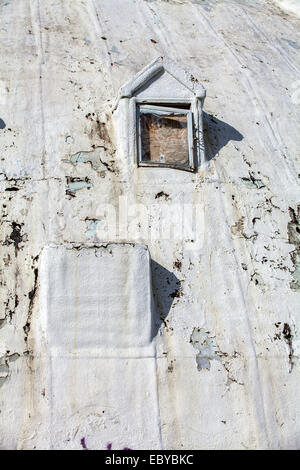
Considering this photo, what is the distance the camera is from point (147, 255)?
10.9 ft

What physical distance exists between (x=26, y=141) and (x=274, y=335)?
2108 millimetres

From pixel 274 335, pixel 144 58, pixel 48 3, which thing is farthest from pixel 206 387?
pixel 48 3

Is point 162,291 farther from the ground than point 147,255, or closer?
closer

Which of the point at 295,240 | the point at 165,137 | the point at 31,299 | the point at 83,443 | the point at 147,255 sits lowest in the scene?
the point at 83,443

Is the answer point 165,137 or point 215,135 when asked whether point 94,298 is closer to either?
point 165,137

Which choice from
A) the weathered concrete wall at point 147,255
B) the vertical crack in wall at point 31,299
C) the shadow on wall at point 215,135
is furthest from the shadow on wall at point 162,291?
the shadow on wall at point 215,135

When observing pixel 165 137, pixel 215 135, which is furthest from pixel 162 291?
pixel 215 135

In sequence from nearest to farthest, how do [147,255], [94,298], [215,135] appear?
[94,298]
[147,255]
[215,135]

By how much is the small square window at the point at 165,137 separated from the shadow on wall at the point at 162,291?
29.7 inches

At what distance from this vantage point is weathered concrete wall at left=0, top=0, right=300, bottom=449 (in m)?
3.05

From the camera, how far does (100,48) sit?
4.78 m

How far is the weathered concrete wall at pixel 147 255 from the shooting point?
10.0 feet

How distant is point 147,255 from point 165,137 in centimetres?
95
